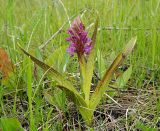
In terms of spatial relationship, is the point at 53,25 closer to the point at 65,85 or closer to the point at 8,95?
the point at 8,95

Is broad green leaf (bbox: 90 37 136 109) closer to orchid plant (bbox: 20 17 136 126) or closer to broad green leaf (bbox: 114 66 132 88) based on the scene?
orchid plant (bbox: 20 17 136 126)

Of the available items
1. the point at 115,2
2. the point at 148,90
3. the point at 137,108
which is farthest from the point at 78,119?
the point at 115,2

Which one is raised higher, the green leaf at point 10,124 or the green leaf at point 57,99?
the green leaf at point 57,99

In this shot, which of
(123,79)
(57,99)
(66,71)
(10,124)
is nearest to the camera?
(10,124)

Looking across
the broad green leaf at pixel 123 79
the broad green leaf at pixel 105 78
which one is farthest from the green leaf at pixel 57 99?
the broad green leaf at pixel 123 79

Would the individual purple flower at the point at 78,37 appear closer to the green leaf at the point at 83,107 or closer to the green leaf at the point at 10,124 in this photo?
the green leaf at the point at 83,107

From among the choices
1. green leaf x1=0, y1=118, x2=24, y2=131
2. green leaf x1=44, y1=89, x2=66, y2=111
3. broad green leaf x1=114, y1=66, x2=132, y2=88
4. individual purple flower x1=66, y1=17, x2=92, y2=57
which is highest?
individual purple flower x1=66, y1=17, x2=92, y2=57

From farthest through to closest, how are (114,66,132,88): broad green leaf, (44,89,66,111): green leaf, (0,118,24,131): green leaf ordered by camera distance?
(114,66,132,88): broad green leaf < (44,89,66,111): green leaf < (0,118,24,131): green leaf

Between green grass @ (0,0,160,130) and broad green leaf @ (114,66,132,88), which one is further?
broad green leaf @ (114,66,132,88)

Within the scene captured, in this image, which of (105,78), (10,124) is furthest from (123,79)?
(10,124)

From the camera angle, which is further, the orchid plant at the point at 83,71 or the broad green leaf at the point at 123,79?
the broad green leaf at the point at 123,79

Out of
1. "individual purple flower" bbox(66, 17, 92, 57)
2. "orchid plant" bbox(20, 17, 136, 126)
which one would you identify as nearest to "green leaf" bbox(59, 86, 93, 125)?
"orchid plant" bbox(20, 17, 136, 126)

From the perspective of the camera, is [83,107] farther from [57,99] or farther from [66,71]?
[66,71]
